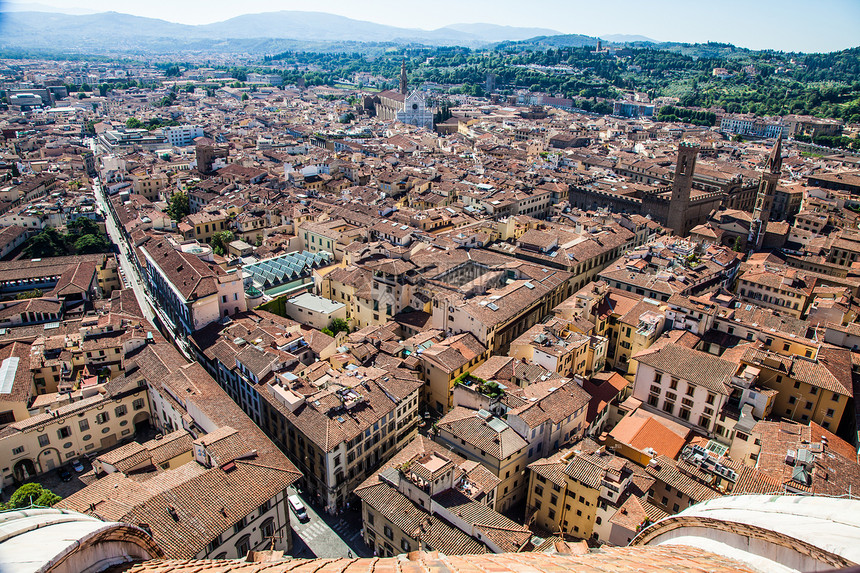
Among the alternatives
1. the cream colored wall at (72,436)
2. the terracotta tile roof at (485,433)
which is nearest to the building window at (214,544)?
the terracotta tile roof at (485,433)

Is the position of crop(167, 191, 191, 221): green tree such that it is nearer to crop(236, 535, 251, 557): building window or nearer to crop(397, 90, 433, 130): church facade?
crop(236, 535, 251, 557): building window

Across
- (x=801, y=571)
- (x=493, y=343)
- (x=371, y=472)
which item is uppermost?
(x=801, y=571)

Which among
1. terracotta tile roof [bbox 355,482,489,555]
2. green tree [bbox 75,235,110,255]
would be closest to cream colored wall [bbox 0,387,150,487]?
terracotta tile roof [bbox 355,482,489,555]

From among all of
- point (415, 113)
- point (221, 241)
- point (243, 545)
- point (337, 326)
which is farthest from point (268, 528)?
point (415, 113)

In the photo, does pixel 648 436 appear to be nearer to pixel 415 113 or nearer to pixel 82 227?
pixel 82 227

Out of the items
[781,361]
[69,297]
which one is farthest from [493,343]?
[69,297]

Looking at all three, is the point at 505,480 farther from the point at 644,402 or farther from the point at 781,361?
the point at 781,361
